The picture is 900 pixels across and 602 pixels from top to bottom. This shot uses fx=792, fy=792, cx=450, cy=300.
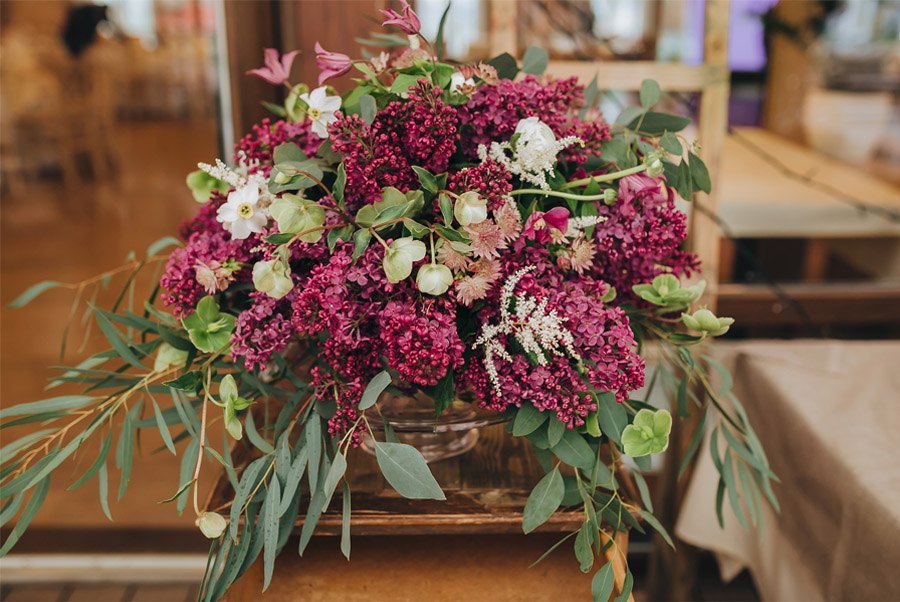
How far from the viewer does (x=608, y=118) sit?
177 centimetres

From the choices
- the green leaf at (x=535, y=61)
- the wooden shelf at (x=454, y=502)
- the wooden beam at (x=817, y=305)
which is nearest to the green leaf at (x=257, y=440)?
the wooden shelf at (x=454, y=502)

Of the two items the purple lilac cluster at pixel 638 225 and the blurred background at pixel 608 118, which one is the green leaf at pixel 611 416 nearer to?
the purple lilac cluster at pixel 638 225

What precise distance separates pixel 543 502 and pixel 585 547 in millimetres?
61

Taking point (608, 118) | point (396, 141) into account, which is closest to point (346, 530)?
point (396, 141)

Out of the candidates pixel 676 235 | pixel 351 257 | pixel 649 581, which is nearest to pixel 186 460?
pixel 351 257

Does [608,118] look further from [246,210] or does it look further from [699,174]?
[246,210]

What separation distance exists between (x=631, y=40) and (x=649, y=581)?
4.28ft

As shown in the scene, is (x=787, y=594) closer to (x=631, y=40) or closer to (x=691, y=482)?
(x=691, y=482)

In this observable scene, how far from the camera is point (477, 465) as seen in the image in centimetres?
101

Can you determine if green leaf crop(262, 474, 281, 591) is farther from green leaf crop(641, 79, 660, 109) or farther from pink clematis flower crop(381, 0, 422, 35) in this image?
green leaf crop(641, 79, 660, 109)

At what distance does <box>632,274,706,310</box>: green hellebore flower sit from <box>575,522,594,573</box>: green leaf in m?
0.26

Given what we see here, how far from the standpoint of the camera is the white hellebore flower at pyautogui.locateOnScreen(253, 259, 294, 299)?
754mm

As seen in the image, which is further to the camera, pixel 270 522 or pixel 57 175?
pixel 57 175

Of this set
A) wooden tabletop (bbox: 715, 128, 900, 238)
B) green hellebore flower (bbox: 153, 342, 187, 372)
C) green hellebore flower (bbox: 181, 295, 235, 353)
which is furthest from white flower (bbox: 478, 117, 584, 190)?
wooden tabletop (bbox: 715, 128, 900, 238)
